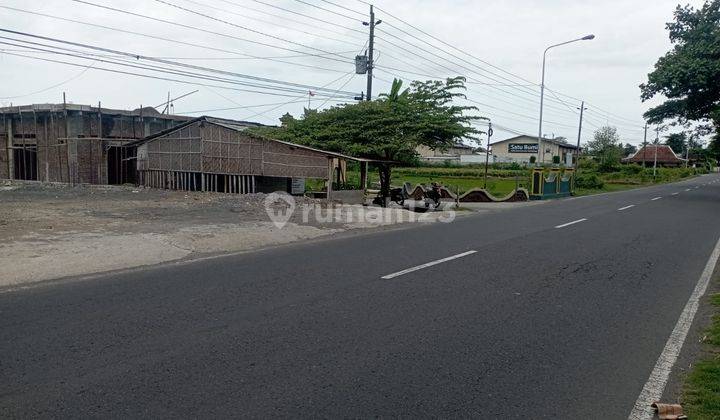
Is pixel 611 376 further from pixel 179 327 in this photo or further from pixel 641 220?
pixel 641 220

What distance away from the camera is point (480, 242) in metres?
11.9

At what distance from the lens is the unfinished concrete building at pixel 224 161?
71.2ft

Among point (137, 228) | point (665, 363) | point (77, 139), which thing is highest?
point (77, 139)

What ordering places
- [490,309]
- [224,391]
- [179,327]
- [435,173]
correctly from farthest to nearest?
[435,173], [490,309], [179,327], [224,391]

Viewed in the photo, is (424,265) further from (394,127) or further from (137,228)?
(394,127)

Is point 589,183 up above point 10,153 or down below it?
below

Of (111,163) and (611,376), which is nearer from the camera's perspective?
(611,376)

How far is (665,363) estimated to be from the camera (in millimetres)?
4941

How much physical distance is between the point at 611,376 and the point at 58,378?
4552 millimetres

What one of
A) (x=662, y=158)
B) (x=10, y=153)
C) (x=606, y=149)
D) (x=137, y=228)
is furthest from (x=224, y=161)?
(x=662, y=158)

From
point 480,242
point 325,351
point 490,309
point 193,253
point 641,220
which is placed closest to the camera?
point 325,351

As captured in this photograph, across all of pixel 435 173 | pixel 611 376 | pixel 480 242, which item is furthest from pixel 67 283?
pixel 435 173

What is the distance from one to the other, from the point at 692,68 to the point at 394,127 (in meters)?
16.0

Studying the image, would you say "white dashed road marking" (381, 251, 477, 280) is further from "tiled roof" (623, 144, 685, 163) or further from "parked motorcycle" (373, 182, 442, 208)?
"tiled roof" (623, 144, 685, 163)
